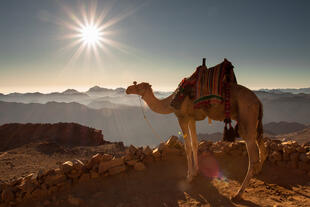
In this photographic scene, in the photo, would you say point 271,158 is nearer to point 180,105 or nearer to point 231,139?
point 231,139

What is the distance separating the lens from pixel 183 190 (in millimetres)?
4754

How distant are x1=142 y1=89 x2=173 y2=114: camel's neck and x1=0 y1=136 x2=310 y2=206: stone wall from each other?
179 centimetres

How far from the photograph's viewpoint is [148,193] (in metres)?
4.68

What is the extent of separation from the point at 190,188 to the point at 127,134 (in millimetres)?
145443

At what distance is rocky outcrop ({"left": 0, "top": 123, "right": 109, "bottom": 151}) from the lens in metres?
35.7

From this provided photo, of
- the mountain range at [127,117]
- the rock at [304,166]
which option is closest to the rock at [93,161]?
the rock at [304,166]

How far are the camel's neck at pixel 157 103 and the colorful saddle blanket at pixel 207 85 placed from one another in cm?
47

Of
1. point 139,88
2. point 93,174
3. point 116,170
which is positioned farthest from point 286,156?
point 93,174

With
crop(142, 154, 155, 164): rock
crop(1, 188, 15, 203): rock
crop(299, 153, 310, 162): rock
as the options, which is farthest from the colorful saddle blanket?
crop(1, 188, 15, 203): rock

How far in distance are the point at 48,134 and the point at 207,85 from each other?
4149 cm

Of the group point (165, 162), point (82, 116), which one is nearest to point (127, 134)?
point (82, 116)

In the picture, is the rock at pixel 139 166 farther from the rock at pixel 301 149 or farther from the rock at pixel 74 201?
the rock at pixel 301 149

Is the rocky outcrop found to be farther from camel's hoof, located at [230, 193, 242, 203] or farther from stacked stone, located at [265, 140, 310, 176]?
camel's hoof, located at [230, 193, 242, 203]

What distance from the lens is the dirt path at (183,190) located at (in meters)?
4.20
